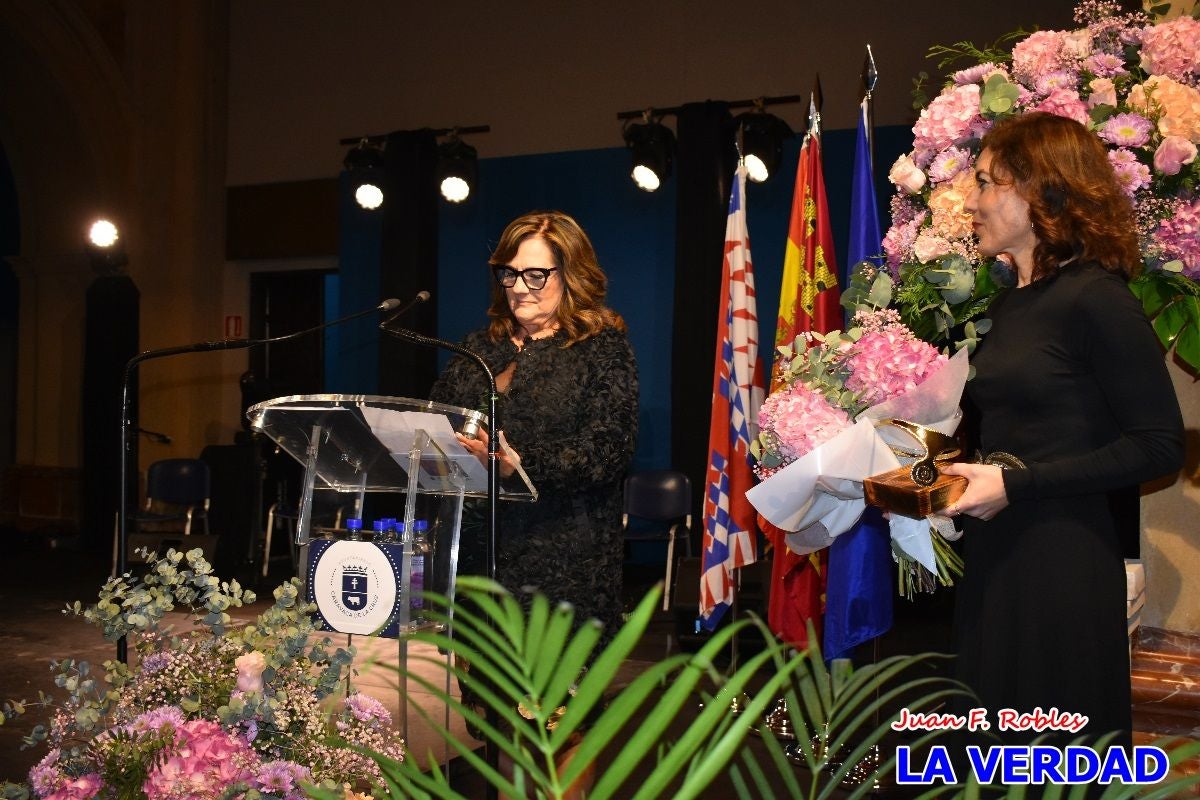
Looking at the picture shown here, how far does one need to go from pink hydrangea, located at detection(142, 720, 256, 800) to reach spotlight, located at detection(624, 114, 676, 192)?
6700 mm

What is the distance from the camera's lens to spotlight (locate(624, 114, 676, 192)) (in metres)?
7.71

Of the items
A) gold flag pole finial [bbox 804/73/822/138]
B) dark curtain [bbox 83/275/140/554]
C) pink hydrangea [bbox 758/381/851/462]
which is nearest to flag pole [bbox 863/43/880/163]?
gold flag pole finial [bbox 804/73/822/138]

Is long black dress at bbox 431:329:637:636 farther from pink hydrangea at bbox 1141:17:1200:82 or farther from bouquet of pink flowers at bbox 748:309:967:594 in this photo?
pink hydrangea at bbox 1141:17:1200:82

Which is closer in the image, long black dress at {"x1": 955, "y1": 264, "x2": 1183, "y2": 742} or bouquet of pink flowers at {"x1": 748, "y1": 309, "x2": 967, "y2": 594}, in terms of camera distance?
long black dress at {"x1": 955, "y1": 264, "x2": 1183, "y2": 742}

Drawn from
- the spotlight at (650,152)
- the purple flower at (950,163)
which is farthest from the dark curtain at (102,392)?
the purple flower at (950,163)

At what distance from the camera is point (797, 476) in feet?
6.38

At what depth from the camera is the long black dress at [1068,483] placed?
1646mm

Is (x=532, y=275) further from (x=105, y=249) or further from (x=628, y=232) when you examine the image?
(x=105, y=249)

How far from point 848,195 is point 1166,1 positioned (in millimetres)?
5655

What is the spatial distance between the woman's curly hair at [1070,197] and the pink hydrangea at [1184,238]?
0.25 meters

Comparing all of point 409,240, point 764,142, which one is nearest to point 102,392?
point 409,240

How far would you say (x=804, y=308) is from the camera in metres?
4.38

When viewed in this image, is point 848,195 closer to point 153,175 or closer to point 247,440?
point 247,440

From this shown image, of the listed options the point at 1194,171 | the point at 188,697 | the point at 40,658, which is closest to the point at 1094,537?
the point at 1194,171
